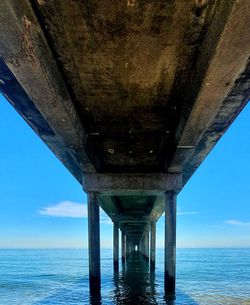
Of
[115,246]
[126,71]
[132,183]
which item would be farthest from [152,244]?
[126,71]

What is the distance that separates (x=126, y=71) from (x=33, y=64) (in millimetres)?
2202

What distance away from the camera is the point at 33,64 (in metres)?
5.93

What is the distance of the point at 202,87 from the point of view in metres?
6.73

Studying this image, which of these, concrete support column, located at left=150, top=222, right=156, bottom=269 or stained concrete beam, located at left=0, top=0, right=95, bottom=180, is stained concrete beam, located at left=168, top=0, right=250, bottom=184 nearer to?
stained concrete beam, located at left=0, top=0, right=95, bottom=180

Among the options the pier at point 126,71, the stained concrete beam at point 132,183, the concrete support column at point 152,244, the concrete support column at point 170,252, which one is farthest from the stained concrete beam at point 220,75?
the concrete support column at point 152,244

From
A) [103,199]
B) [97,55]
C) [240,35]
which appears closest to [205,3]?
[240,35]

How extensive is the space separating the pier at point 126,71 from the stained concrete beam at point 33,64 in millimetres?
17

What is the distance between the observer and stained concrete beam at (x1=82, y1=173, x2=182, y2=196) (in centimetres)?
1605

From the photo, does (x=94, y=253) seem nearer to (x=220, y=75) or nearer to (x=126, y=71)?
(x=126, y=71)

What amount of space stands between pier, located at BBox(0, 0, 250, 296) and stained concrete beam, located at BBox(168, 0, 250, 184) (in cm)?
2

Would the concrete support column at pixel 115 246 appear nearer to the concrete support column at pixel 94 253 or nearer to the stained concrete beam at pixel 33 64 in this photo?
the concrete support column at pixel 94 253

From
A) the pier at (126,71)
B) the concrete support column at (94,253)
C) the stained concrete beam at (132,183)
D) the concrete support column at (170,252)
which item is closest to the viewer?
the pier at (126,71)

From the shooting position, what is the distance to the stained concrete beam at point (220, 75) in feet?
15.9

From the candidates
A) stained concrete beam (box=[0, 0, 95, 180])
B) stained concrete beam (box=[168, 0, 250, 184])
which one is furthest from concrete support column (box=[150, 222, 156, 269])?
stained concrete beam (box=[0, 0, 95, 180])
